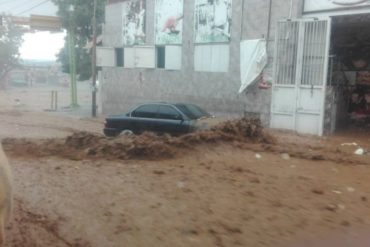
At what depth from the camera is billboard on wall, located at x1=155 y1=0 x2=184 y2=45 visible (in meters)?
21.3

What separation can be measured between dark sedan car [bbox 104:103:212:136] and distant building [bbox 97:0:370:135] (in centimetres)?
441

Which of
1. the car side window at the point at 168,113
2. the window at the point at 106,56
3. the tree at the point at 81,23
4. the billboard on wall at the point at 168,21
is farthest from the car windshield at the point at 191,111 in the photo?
the tree at the point at 81,23

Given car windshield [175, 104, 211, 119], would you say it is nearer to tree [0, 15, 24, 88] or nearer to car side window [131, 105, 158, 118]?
car side window [131, 105, 158, 118]

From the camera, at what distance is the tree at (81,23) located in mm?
28156

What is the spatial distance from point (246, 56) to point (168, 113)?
5.91 m

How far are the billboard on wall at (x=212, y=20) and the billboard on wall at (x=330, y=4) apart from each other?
3.71m

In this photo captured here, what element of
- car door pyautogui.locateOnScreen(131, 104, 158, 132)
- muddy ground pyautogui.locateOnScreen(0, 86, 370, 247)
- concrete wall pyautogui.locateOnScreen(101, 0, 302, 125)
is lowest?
muddy ground pyautogui.locateOnScreen(0, 86, 370, 247)

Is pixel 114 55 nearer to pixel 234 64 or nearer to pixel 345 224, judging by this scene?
pixel 234 64

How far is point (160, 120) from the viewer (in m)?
13.3

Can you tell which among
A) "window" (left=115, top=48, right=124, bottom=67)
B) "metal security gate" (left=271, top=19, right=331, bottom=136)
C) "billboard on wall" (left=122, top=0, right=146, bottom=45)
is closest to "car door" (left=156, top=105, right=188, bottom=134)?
"metal security gate" (left=271, top=19, right=331, bottom=136)

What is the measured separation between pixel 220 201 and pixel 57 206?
2.07m

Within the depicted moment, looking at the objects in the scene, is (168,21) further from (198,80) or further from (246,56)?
(246,56)

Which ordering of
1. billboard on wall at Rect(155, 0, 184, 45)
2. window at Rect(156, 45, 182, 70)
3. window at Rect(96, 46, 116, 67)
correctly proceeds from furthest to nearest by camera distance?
window at Rect(96, 46, 116, 67), window at Rect(156, 45, 182, 70), billboard on wall at Rect(155, 0, 184, 45)

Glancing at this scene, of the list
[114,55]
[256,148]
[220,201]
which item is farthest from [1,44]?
[220,201]
